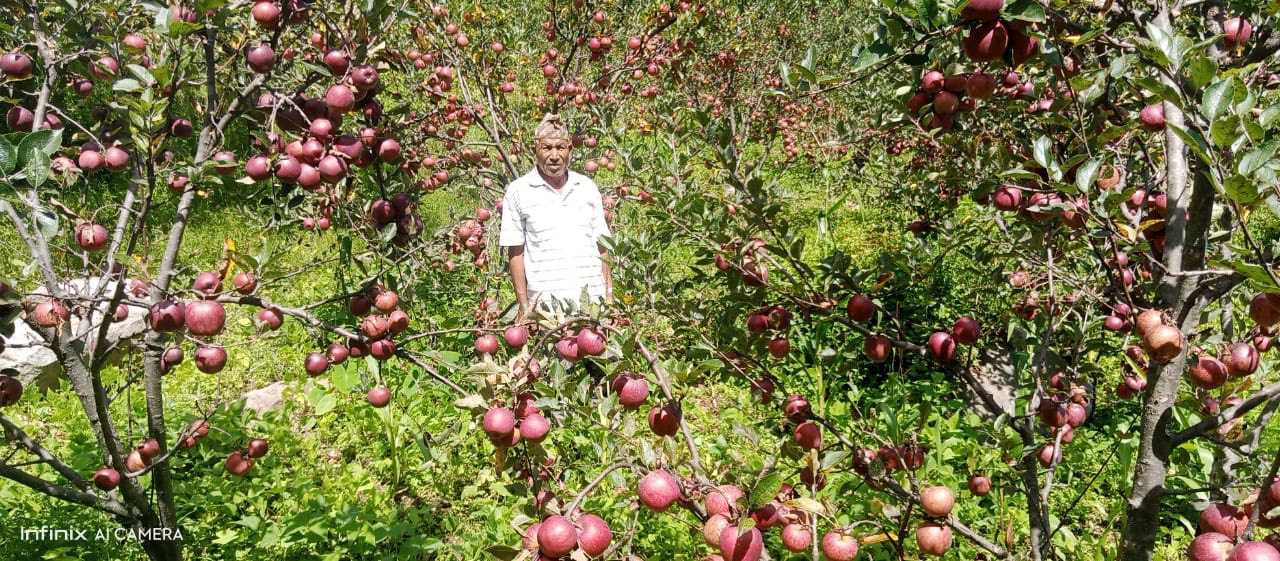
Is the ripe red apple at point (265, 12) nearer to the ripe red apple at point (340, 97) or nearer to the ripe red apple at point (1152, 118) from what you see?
the ripe red apple at point (340, 97)

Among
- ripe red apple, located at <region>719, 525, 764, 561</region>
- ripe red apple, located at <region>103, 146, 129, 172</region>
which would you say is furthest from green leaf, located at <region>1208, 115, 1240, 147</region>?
ripe red apple, located at <region>103, 146, 129, 172</region>

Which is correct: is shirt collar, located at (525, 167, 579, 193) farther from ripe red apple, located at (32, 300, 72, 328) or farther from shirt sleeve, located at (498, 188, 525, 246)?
ripe red apple, located at (32, 300, 72, 328)

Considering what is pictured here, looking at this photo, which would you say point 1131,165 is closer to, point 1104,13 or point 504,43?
point 1104,13

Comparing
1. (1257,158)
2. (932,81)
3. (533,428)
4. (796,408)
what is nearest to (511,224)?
(796,408)

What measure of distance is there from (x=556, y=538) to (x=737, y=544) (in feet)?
0.88

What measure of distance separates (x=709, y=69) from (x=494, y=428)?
23.1ft

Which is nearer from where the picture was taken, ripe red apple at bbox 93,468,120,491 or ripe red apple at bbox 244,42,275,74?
ripe red apple at bbox 244,42,275,74

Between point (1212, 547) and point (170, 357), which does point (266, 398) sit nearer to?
point (170, 357)

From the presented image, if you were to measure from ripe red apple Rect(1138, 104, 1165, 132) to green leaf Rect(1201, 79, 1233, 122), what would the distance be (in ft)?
1.82

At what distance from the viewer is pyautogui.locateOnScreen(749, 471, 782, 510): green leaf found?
3.23 ft

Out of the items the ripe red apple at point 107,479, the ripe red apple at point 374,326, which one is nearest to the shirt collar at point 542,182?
the ripe red apple at point 374,326

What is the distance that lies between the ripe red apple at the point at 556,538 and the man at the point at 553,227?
6.73 ft

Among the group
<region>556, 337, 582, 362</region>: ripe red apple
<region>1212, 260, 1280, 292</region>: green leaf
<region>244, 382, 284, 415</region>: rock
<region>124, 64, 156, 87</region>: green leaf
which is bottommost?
<region>244, 382, 284, 415</region>: rock

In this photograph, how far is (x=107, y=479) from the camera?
6.25 feet
